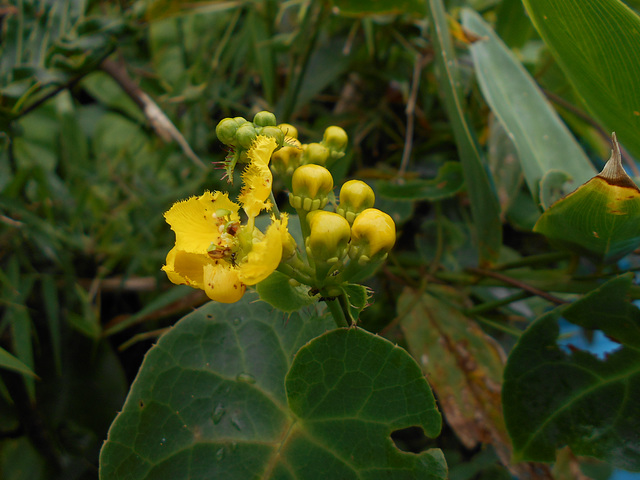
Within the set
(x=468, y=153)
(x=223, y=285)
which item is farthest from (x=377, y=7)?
(x=223, y=285)

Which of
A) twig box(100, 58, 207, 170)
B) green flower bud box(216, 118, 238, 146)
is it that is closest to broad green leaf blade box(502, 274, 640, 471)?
green flower bud box(216, 118, 238, 146)

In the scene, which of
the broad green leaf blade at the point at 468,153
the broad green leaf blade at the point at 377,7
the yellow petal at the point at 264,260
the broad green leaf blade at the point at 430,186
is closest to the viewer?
the yellow petal at the point at 264,260

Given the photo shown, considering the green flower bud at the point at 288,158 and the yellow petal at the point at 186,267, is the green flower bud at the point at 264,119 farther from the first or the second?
the yellow petal at the point at 186,267

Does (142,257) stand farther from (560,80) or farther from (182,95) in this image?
A: (560,80)

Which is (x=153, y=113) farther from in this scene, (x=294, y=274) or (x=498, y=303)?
(x=498, y=303)

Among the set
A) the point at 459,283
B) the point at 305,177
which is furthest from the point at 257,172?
the point at 459,283

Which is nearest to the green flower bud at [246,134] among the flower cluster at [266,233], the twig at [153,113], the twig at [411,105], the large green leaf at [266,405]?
the flower cluster at [266,233]
